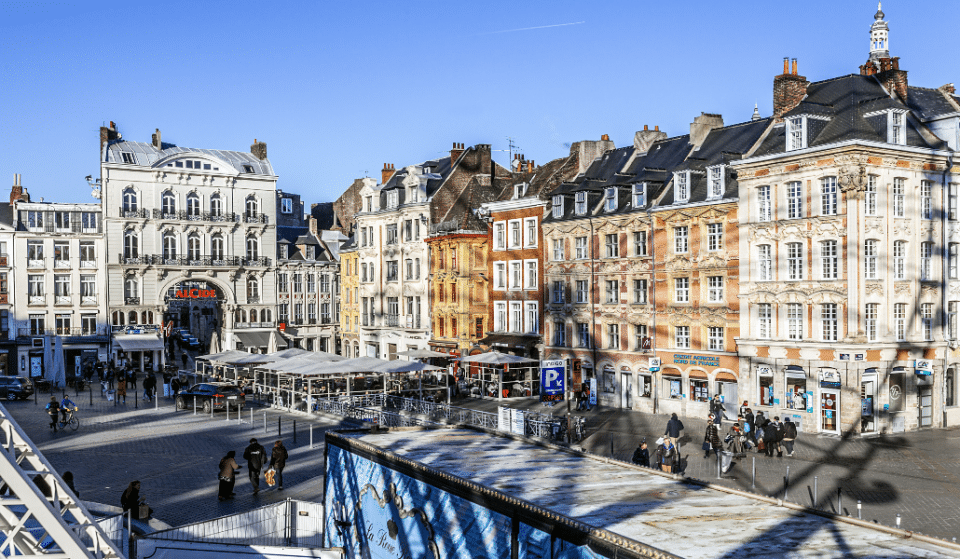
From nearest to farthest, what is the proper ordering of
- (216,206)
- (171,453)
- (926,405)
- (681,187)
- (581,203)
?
1. (171,453)
2. (926,405)
3. (681,187)
4. (581,203)
5. (216,206)

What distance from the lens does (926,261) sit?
117ft

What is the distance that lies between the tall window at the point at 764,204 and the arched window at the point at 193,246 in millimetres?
45671

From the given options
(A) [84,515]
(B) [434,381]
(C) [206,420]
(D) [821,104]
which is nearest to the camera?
(A) [84,515]

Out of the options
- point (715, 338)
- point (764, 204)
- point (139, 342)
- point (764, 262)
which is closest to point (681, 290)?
point (715, 338)

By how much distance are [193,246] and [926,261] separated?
51.1m

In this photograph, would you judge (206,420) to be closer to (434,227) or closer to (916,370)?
(434,227)

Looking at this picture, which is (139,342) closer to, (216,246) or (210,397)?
(216,246)

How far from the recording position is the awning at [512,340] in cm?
4975

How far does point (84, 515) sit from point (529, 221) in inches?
1739

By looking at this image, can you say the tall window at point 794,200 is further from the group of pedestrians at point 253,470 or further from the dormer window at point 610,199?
the group of pedestrians at point 253,470

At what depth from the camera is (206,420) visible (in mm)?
39031

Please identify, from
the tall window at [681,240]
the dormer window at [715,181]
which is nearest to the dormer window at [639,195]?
the tall window at [681,240]

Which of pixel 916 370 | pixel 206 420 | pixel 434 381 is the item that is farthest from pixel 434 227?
pixel 916 370

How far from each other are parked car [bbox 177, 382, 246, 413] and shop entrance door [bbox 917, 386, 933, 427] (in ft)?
94.0
